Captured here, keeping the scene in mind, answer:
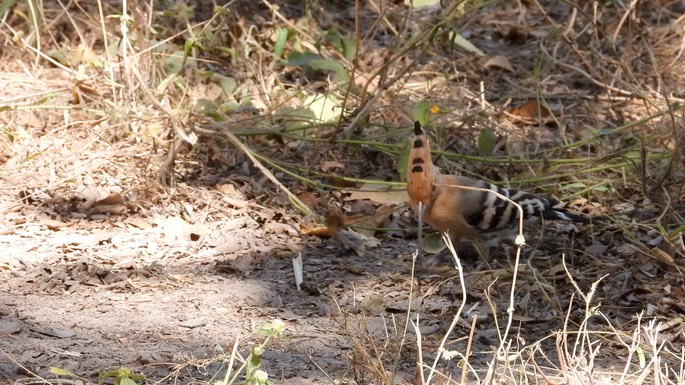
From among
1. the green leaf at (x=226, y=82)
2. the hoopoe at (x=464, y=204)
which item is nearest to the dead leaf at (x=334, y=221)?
the hoopoe at (x=464, y=204)

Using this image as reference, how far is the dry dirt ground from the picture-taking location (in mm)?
4055

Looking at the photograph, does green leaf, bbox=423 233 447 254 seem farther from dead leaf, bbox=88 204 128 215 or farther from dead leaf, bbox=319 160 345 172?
dead leaf, bbox=88 204 128 215

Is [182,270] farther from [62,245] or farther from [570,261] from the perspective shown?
[570,261]

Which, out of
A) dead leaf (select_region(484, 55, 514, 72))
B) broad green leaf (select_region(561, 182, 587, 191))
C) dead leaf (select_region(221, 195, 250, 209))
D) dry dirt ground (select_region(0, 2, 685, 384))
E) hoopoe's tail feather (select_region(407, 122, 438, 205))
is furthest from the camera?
dead leaf (select_region(484, 55, 514, 72))

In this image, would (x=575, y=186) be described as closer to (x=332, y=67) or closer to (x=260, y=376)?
(x=332, y=67)

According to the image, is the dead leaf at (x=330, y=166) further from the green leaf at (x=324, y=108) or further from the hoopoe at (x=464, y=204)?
the hoopoe at (x=464, y=204)

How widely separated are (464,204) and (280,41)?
2.65 metres

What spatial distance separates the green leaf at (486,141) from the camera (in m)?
6.38

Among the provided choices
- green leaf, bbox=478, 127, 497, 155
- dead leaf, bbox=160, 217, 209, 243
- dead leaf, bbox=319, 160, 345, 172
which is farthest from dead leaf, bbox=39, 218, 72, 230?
green leaf, bbox=478, 127, 497, 155

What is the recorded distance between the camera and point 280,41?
7562mm

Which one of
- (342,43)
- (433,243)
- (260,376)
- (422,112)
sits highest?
(260,376)

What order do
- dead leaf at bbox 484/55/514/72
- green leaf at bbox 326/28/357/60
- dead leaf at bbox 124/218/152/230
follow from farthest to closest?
dead leaf at bbox 484/55/514/72 → green leaf at bbox 326/28/357/60 → dead leaf at bbox 124/218/152/230

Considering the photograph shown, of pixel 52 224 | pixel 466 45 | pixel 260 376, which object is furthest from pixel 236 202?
pixel 260 376

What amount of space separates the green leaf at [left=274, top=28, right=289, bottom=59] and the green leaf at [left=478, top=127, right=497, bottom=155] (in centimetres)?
177
